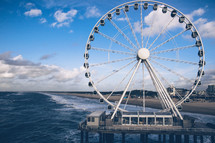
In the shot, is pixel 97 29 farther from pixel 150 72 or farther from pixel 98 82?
pixel 150 72

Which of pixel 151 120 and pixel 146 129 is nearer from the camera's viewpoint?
pixel 146 129

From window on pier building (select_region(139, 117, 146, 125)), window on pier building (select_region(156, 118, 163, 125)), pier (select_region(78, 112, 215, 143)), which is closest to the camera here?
pier (select_region(78, 112, 215, 143))

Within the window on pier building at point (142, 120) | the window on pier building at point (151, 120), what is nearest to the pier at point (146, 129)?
the window on pier building at point (151, 120)

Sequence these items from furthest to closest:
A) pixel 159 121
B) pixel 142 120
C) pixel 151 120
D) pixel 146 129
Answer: pixel 142 120 < pixel 151 120 < pixel 159 121 < pixel 146 129

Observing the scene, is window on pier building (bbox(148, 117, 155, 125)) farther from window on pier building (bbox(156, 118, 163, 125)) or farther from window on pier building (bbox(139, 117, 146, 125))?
window on pier building (bbox(139, 117, 146, 125))

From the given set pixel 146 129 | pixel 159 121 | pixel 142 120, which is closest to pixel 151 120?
pixel 159 121

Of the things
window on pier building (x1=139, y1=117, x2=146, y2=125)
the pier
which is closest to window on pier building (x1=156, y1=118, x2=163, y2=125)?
the pier

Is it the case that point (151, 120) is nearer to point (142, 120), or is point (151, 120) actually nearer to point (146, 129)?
point (142, 120)

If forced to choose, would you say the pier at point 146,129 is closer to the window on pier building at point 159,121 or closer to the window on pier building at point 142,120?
the window on pier building at point 159,121

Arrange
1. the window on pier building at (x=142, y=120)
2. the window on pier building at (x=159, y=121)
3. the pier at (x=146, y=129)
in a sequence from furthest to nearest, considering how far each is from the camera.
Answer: the window on pier building at (x=142, y=120) < the window on pier building at (x=159, y=121) < the pier at (x=146, y=129)

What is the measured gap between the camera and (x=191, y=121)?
30.0 metres

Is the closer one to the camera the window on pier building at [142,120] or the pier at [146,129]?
the pier at [146,129]

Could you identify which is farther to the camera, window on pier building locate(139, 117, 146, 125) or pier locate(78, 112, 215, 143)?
window on pier building locate(139, 117, 146, 125)

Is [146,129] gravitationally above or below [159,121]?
below
